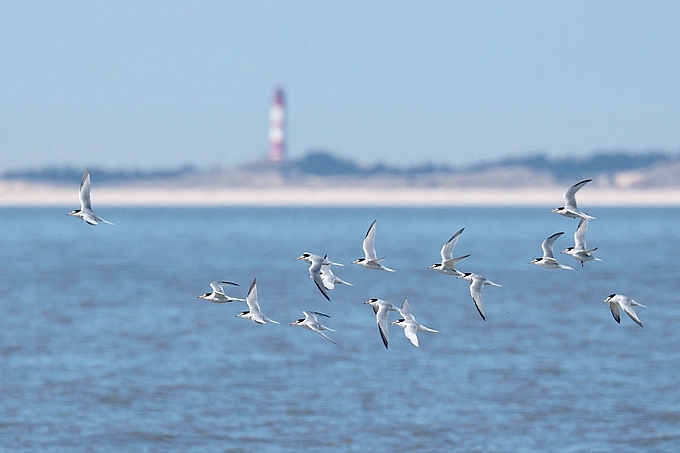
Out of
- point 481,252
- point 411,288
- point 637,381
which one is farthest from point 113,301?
point 481,252

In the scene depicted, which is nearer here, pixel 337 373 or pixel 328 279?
pixel 328 279

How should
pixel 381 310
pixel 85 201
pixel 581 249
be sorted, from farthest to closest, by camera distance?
1. pixel 381 310
2. pixel 85 201
3. pixel 581 249

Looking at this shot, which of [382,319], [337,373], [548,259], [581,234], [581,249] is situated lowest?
[337,373]

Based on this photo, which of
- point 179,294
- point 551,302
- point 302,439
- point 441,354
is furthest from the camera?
point 179,294

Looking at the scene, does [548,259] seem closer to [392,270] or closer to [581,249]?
[581,249]

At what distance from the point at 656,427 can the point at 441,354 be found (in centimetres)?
1117

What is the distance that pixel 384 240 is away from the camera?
139375 mm

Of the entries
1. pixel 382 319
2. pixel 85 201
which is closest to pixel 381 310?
pixel 382 319

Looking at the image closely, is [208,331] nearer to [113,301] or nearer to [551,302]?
[113,301]

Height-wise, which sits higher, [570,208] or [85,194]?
[570,208]

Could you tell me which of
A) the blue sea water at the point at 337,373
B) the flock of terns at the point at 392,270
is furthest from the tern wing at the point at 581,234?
the blue sea water at the point at 337,373

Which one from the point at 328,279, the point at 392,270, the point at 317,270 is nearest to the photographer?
the point at 317,270

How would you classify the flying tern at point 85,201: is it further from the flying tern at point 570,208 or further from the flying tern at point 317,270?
the flying tern at point 570,208

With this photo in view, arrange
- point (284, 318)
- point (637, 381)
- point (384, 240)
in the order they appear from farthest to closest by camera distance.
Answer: point (384, 240)
point (284, 318)
point (637, 381)
